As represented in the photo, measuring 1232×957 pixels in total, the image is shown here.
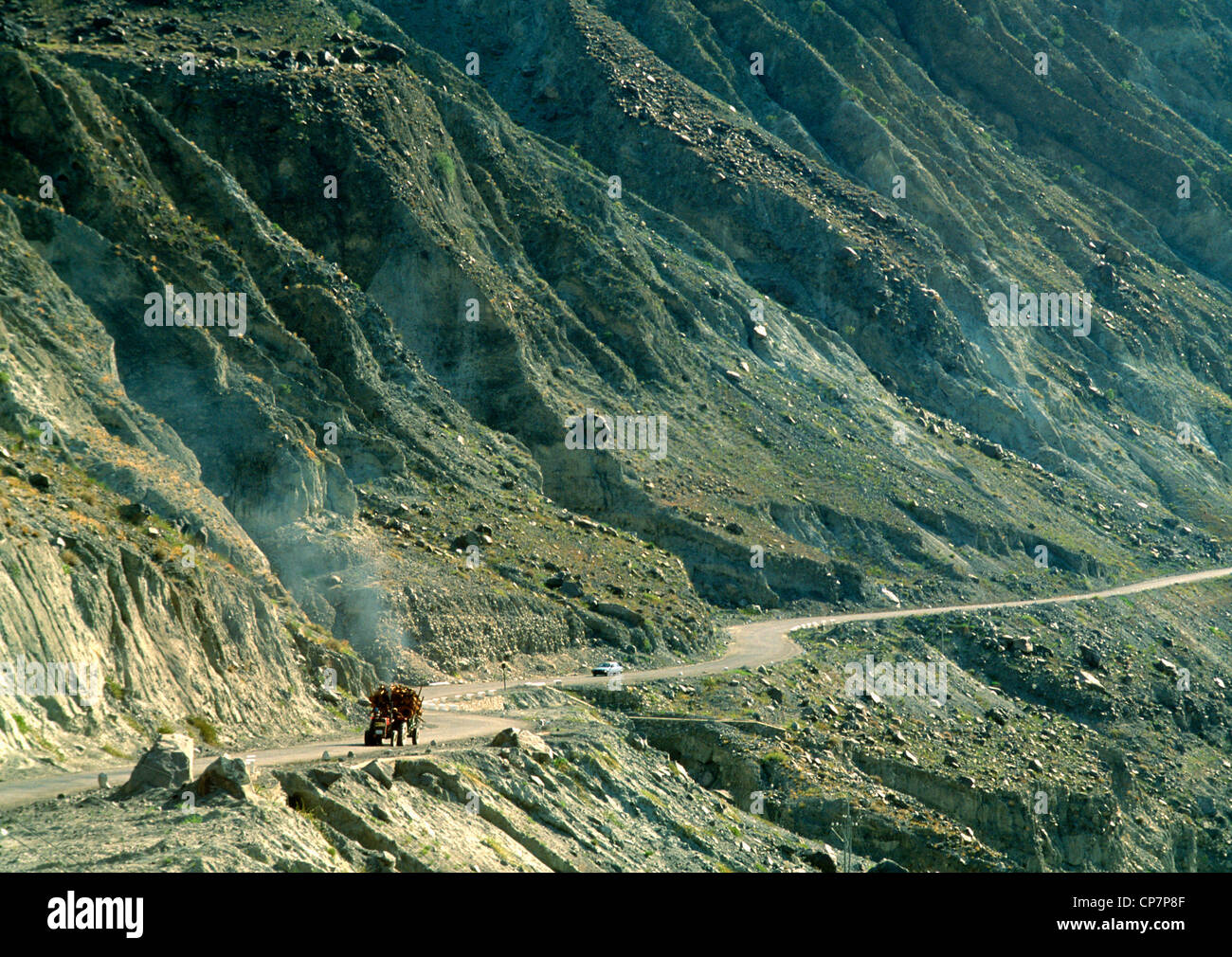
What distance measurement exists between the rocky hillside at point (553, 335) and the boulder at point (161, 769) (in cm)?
296

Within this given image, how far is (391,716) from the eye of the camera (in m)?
24.4

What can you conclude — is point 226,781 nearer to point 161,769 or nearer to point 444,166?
point 161,769

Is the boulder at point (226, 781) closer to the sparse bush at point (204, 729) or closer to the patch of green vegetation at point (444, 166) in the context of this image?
the sparse bush at point (204, 729)

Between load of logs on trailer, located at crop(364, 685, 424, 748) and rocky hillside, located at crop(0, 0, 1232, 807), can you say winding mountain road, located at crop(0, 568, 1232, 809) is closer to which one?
load of logs on trailer, located at crop(364, 685, 424, 748)

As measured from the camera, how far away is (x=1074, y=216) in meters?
91.2

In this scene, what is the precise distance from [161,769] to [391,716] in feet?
23.2

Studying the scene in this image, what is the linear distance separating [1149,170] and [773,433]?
2037 inches

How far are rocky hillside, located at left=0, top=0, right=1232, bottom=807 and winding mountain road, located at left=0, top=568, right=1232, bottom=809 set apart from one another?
1.07m

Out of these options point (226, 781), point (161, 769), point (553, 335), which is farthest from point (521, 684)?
point (553, 335)

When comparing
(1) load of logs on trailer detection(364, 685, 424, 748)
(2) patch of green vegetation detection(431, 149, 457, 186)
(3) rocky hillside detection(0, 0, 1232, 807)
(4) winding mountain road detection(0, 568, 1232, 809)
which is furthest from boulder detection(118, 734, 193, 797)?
(2) patch of green vegetation detection(431, 149, 457, 186)

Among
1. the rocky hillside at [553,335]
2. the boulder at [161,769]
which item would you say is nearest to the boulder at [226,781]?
the boulder at [161,769]

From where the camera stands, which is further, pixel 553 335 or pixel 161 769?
pixel 553 335

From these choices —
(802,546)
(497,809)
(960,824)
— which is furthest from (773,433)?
(497,809)

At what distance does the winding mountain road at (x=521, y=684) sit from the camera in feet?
61.4
